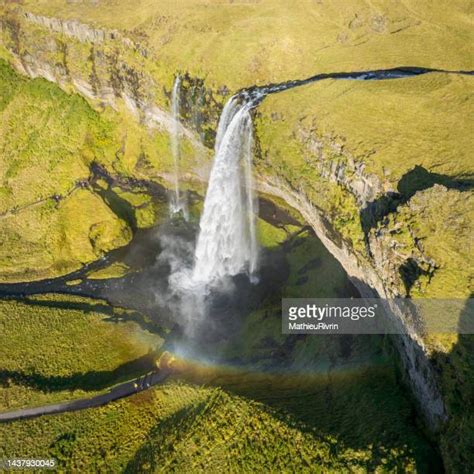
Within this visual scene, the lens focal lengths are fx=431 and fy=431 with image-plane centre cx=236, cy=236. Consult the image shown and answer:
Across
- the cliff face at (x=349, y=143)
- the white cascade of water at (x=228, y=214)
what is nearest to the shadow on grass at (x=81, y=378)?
the white cascade of water at (x=228, y=214)

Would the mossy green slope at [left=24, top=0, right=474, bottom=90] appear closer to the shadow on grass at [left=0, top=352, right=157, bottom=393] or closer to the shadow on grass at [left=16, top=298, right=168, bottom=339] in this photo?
the shadow on grass at [left=16, top=298, right=168, bottom=339]

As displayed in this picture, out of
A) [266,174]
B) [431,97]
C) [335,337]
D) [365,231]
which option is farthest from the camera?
[266,174]

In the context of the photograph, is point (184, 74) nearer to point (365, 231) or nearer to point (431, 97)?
point (431, 97)

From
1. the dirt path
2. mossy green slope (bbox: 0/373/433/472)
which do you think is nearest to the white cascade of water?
the dirt path

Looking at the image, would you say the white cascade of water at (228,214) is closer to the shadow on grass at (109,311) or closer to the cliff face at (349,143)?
the cliff face at (349,143)

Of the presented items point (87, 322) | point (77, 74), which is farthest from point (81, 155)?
point (87, 322)

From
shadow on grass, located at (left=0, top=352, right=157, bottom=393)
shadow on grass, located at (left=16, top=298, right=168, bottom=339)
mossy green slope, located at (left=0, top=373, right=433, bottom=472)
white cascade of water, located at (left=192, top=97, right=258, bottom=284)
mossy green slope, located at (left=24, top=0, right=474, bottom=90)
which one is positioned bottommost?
mossy green slope, located at (left=0, top=373, right=433, bottom=472)
